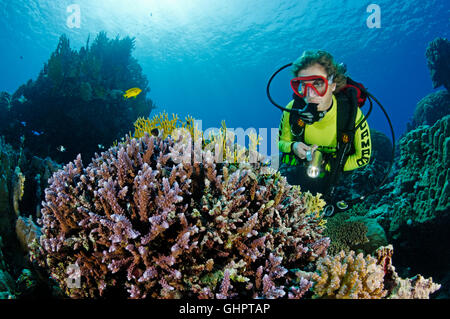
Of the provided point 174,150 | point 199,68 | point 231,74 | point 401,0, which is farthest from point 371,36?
point 174,150

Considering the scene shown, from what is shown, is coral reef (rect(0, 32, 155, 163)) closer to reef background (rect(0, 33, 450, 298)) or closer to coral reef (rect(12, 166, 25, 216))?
reef background (rect(0, 33, 450, 298))

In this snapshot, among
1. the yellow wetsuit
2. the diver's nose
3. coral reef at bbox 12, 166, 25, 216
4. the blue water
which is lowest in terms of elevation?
coral reef at bbox 12, 166, 25, 216

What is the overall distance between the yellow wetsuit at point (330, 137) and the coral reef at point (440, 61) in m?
18.0

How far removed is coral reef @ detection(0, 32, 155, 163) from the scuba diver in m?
8.86

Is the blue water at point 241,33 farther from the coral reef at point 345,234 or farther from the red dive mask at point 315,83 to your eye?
the coral reef at point 345,234

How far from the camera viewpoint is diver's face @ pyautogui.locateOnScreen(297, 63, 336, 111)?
3.69 metres

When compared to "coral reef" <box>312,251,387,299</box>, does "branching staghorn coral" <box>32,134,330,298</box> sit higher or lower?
higher

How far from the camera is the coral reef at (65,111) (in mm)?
9656

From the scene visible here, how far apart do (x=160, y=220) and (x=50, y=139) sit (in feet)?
35.0

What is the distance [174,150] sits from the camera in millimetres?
2865

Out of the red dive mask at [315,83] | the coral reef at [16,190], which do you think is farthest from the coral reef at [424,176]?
the coral reef at [16,190]

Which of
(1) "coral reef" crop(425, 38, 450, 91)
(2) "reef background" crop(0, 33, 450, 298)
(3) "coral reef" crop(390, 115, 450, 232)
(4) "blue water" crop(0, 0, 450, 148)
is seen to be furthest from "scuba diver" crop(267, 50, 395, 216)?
(4) "blue water" crop(0, 0, 450, 148)

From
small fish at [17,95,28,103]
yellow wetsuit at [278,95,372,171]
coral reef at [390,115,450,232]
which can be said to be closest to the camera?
yellow wetsuit at [278,95,372,171]
